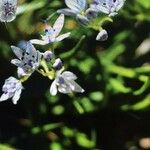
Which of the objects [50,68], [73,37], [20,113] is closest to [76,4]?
[50,68]

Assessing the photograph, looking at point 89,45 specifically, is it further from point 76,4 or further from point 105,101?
point 76,4

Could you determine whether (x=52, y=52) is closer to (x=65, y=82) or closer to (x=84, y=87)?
(x=65, y=82)

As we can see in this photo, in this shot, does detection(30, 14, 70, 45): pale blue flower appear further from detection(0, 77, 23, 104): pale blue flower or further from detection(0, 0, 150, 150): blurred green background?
detection(0, 0, 150, 150): blurred green background

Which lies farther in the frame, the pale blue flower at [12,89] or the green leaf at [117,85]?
the green leaf at [117,85]

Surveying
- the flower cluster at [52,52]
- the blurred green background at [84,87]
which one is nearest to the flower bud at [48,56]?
the flower cluster at [52,52]

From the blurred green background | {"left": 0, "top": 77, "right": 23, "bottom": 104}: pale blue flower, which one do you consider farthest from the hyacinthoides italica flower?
the blurred green background

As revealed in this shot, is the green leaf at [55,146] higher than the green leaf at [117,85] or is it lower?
lower

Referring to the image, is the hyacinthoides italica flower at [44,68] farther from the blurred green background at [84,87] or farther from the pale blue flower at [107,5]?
the blurred green background at [84,87]
